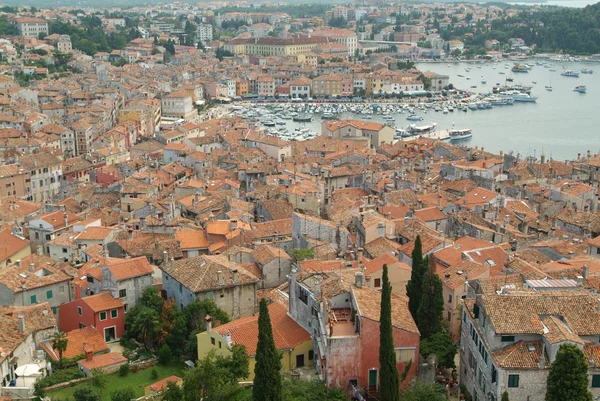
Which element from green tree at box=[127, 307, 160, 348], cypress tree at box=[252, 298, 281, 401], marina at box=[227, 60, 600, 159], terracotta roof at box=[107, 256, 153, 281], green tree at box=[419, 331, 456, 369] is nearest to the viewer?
cypress tree at box=[252, 298, 281, 401]

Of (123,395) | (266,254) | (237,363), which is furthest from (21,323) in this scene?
(266,254)

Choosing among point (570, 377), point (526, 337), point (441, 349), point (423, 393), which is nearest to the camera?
point (570, 377)

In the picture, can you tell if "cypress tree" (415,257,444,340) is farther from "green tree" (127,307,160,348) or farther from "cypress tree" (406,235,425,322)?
"green tree" (127,307,160,348)

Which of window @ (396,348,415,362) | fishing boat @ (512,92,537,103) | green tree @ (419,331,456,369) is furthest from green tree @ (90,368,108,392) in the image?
fishing boat @ (512,92,537,103)

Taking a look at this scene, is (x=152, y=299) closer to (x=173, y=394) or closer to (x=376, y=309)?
(x=173, y=394)

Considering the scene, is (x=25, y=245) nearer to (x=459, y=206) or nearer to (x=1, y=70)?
(x=459, y=206)

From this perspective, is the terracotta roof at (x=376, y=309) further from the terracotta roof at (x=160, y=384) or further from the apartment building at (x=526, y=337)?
the terracotta roof at (x=160, y=384)

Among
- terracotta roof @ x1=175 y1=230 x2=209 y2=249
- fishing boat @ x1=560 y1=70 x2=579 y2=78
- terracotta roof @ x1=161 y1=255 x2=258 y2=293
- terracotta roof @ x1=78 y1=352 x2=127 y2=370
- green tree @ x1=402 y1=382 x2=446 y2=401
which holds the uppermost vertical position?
terracotta roof @ x1=161 y1=255 x2=258 y2=293

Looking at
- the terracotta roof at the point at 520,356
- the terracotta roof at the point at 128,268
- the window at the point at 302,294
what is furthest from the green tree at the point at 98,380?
the terracotta roof at the point at 520,356
